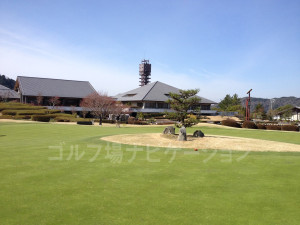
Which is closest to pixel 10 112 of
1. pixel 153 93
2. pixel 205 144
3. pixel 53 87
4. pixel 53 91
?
pixel 53 91

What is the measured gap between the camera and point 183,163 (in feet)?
32.6

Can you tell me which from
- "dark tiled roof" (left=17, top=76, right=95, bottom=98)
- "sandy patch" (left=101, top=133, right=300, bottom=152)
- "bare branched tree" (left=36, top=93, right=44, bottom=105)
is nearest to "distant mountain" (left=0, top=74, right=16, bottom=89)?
"dark tiled roof" (left=17, top=76, right=95, bottom=98)

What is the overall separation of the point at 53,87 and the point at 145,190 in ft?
187

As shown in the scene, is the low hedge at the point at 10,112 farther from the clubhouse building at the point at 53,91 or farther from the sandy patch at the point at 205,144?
the sandy patch at the point at 205,144

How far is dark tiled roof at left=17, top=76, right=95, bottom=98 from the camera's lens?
55.2 metres

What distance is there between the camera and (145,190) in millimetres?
6531

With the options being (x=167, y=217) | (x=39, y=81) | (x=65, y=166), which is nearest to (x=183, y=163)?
(x=65, y=166)

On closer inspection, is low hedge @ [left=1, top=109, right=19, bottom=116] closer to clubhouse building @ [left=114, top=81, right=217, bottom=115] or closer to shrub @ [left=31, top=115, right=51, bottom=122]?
shrub @ [left=31, top=115, right=51, bottom=122]

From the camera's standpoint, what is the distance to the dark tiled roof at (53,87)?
5519cm

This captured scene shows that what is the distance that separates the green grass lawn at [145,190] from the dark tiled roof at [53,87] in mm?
48386

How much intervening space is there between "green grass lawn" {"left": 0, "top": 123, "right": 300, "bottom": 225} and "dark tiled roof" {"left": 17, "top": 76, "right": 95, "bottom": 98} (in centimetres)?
4839

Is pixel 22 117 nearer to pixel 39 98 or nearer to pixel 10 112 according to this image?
pixel 10 112

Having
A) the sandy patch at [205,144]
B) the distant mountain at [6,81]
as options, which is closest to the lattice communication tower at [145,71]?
the distant mountain at [6,81]

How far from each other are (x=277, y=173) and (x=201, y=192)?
11.9 ft
